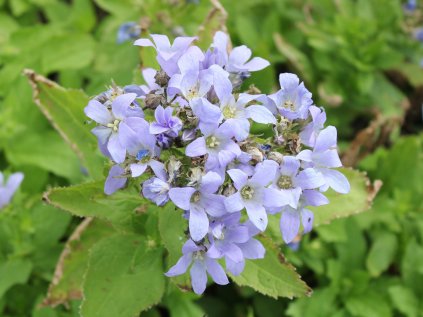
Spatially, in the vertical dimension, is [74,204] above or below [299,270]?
above

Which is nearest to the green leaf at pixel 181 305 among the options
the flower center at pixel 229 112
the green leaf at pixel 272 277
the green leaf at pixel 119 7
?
the green leaf at pixel 272 277

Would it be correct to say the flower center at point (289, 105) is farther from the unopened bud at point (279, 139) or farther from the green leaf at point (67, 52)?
the green leaf at point (67, 52)

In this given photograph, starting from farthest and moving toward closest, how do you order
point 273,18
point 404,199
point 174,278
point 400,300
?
point 273,18 → point 404,199 → point 400,300 → point 174,278

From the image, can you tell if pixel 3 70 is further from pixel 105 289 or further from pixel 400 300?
pixel 400 300

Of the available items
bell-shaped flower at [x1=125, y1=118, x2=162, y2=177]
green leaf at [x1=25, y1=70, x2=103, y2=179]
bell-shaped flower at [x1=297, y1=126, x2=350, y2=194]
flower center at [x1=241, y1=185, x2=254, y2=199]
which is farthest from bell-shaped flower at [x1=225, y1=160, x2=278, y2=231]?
green leaf at [x1=25, y1=70, x2=103, y2=179]

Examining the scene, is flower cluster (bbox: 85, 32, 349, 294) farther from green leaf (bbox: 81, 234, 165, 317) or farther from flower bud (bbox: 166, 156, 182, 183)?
green leaf (bbox: 81, 234, 165, 317)

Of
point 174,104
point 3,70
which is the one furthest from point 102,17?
point 174,104
